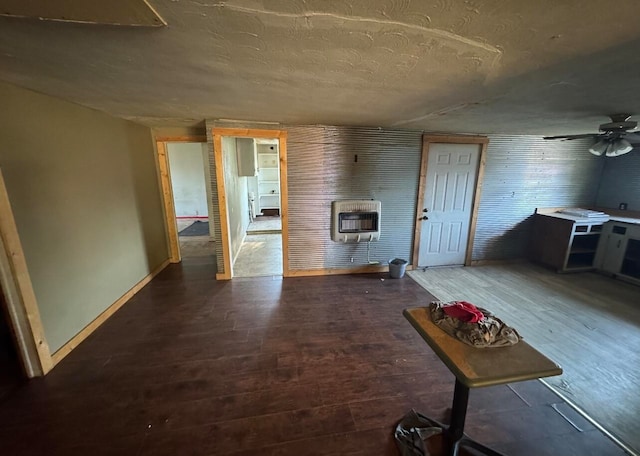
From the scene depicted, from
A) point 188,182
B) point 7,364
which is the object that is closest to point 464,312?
point 7,364

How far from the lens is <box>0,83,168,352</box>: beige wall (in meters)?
1.92

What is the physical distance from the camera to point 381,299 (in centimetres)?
327

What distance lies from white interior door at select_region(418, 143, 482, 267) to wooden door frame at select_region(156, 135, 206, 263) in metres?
3.62

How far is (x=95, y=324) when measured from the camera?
2580mm

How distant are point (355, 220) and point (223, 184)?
1958 millimetres

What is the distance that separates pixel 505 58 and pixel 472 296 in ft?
9.40

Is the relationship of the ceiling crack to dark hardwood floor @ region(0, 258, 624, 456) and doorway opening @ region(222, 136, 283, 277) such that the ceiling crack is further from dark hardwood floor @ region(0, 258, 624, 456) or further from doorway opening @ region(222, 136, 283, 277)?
doorway opening @ region(222, 136, 283, 277)

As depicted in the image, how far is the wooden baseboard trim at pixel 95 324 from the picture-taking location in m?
2.18

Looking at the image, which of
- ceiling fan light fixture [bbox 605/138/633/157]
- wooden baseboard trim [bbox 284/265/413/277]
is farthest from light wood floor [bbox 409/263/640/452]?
ceiling fan light fixture [bbox 605/138/633/157]

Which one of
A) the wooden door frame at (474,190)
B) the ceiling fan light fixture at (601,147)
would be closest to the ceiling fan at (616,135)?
the ceiling fan light fixture at (601,147)

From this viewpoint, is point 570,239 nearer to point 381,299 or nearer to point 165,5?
point 381,299

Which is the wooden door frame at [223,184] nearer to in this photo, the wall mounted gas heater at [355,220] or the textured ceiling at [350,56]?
the wall mounted gas heater at [355,220]

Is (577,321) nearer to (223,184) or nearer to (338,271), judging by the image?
(338,271)

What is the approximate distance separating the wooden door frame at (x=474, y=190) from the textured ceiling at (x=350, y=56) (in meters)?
1.42
